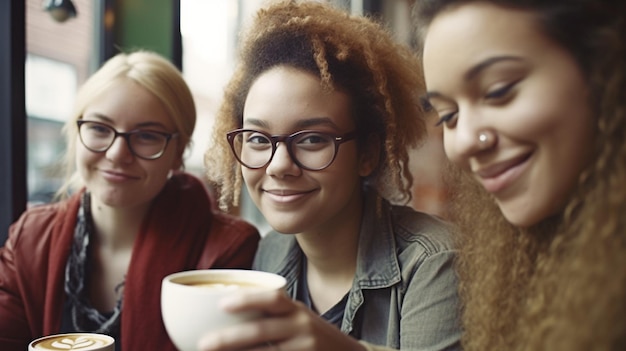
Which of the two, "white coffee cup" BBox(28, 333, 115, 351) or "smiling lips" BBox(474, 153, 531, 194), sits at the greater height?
"smiling lips" BBox(474, 153, 531, 194)

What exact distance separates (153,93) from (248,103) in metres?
0.41

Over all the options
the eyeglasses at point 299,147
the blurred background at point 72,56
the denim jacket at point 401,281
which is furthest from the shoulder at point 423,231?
the eyeglasses at point 299,147

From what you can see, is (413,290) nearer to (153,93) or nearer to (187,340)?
(187,340)

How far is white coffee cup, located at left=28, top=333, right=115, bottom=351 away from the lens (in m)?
0.94

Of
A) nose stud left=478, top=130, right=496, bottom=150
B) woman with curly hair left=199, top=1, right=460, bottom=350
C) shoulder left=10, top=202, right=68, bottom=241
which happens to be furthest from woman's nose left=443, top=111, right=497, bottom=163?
shoulder left=10, top=202, right=68, bottom=241

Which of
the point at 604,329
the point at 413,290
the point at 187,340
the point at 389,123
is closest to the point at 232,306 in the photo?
the point at 187,340

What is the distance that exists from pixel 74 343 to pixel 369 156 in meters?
0.70

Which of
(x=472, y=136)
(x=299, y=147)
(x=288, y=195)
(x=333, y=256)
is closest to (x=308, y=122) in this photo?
(x=299, y=147)

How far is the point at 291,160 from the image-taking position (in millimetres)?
1158

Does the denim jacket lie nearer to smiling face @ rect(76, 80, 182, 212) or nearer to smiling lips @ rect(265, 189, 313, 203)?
smiling lips @ rect(265, 189, 313, 203)

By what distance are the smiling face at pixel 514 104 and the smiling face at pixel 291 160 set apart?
42cm

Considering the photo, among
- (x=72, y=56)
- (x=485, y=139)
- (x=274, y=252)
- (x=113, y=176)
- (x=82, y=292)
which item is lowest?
(x=82, y=292)

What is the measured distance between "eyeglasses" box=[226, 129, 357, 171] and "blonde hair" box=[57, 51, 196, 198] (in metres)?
0.43

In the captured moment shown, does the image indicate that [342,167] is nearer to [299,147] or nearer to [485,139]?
[299,147]
